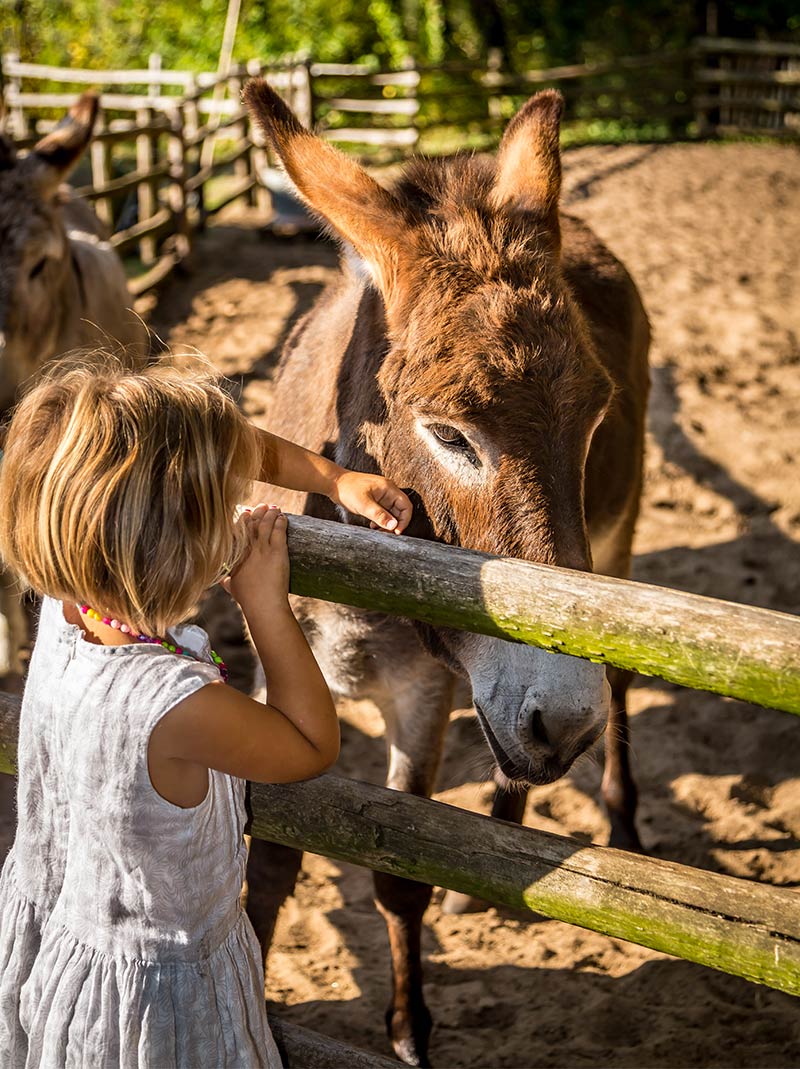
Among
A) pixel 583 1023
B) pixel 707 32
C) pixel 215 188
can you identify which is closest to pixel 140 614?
pixel 583 1023

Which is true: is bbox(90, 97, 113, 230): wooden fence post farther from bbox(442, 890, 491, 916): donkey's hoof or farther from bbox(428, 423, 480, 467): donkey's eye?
bbox(428, 423, 480, 467): donkey's eye

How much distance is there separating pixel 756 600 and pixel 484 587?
12.5ft

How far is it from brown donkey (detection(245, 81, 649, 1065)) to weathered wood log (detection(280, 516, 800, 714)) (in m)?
0.29

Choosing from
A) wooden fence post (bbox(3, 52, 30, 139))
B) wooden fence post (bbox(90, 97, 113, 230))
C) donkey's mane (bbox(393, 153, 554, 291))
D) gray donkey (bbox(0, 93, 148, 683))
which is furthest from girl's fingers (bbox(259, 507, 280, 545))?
wooden fence post (bbox(3, 52, 30, 139))

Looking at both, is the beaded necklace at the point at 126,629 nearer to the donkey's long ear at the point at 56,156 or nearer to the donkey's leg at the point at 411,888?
the donkey's leg at the point at 411,888

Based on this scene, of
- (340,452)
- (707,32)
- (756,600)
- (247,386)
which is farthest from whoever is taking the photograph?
(707,32)

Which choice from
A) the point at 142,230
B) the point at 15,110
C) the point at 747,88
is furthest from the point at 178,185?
the point at 747,88

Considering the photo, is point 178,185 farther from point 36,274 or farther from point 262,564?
point 262,564

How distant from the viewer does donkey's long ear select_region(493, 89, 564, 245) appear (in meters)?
2.46

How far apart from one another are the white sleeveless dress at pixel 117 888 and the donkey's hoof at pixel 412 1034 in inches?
48.1

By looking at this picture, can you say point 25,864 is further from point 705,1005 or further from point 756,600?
point 756,600

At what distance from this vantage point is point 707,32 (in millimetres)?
19984

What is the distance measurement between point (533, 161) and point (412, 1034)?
8.09 ft

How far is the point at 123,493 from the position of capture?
1530 millimetres
